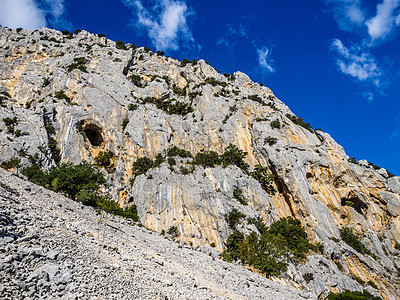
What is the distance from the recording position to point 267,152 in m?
57.8

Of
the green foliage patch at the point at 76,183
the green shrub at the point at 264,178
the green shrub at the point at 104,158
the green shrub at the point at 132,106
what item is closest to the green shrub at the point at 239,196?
the green shrub at the point at 264,178

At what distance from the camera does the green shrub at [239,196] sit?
47500 millimetres

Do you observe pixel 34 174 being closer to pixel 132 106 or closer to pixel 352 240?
pixel 132 106

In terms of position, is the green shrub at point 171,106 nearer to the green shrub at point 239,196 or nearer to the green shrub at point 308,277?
the green shrub at point 239,196

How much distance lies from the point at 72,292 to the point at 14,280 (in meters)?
1.39

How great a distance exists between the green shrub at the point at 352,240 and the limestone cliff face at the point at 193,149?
151 cm

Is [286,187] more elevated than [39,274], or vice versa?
[286,187]

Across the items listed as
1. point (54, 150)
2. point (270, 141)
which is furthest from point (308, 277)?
point (54, 150)

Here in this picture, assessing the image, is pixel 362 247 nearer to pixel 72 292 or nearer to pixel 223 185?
pixel 223 185

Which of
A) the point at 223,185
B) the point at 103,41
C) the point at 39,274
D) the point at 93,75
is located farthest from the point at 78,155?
the point at 103,41

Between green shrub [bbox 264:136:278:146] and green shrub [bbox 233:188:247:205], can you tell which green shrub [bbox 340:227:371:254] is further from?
green shrub [bbox 264:136:278:146]

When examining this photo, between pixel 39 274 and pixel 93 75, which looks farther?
pixel 93 75

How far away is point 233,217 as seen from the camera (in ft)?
138

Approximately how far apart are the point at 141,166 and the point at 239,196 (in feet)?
66.6
